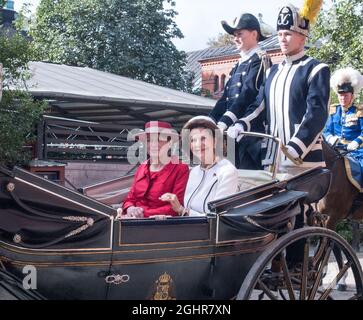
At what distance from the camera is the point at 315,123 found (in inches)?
160

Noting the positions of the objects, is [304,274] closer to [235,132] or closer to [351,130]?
[235,132]

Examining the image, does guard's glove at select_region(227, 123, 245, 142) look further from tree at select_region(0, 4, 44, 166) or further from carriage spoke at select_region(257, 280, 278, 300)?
tree at select_region(0, 4, 44, 166)

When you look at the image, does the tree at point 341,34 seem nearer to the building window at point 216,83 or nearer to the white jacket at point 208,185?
the white jacket at point 208,185

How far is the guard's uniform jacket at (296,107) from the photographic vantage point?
4055 millimetres

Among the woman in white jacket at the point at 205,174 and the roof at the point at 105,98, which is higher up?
the roof at the point at 105,98

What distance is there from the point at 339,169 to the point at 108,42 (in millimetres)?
13804

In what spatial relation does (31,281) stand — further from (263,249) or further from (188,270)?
(263,249)

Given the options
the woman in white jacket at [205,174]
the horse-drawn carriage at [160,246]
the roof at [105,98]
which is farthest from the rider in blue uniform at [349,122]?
the roof at [105,98]

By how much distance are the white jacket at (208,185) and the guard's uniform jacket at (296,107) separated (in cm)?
56

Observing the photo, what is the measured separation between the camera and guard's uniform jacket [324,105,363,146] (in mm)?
5824

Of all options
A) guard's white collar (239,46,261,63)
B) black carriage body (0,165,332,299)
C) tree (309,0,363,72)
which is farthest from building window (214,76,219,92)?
black carriage body (0,165,332,299)

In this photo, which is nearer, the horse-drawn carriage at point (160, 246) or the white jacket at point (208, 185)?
the horse-drawn carriage at point (160, 246)

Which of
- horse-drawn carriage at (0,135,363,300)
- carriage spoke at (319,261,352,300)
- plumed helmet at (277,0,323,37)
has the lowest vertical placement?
carriage spoke at (319,261,352,300)
